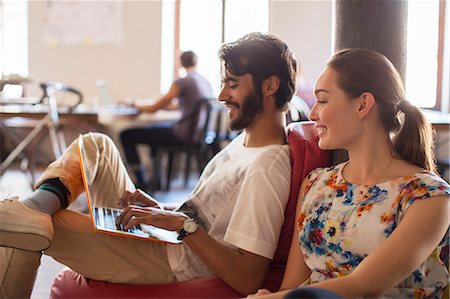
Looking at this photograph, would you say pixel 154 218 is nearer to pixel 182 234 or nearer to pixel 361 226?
pixel 182 234

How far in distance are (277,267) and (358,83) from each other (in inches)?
24.7

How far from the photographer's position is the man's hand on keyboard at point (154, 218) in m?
1.79

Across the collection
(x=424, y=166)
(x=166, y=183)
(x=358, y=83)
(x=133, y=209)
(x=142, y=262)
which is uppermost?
(x=358, y=83)

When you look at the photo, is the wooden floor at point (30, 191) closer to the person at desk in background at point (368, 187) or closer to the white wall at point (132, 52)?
the white wall at point (132, 52)

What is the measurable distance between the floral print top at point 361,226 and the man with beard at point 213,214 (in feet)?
0.56

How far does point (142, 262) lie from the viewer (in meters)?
2.05

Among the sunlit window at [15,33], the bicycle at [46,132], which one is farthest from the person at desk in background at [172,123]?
the sunlit window at [15,33]

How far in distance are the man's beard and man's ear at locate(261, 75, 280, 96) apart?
0.10 ft

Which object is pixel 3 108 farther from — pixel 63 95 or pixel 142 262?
pixel 142 262

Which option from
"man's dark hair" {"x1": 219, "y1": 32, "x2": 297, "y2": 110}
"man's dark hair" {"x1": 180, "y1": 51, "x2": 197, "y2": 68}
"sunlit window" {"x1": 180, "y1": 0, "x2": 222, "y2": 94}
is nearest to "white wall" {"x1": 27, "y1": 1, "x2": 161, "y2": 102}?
"sunlit window" {"x1": 180, "y1": 0, "x2": 222, "y2": 94}

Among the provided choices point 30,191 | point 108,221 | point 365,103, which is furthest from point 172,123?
point 365,103

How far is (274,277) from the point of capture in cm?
193

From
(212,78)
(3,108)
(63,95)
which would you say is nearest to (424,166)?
(3,108)

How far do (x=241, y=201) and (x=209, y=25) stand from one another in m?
6.00
